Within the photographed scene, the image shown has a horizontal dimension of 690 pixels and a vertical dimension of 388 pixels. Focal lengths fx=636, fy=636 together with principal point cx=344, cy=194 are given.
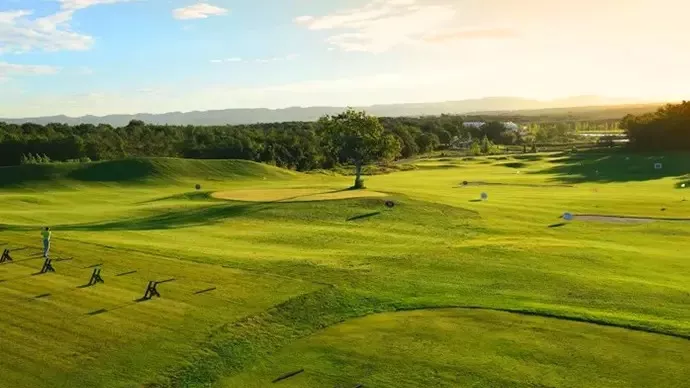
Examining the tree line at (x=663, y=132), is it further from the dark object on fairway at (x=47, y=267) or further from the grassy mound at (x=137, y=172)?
the dark object on fairway at (x=47, y=267)

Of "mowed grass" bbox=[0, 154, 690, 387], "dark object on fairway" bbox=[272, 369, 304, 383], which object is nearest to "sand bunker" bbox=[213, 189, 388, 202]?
"mowed grass" bbox=[0, 154, 690, 387]

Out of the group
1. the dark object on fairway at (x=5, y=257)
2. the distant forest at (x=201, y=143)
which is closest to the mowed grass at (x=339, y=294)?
the dark object on fairway at (x=5, y=257)

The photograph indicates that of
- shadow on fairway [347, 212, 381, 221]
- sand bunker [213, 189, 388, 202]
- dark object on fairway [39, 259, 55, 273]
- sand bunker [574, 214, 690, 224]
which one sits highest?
dark object on fairway [39, 259, 55, 273]

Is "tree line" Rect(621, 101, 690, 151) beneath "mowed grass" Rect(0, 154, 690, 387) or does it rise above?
above

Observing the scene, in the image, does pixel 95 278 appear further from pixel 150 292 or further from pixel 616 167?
pixel 616 167

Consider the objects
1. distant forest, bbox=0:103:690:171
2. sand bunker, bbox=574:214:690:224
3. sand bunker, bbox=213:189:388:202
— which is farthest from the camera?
distant forest, bbox=0:103:690:171

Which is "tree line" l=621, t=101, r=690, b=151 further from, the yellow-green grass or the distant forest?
the yellow-green grass

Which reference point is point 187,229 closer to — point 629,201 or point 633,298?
point 633,298
